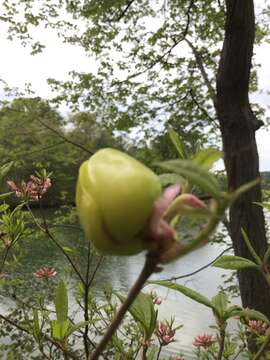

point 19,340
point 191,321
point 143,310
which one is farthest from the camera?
point 191,321

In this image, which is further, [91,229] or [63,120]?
[63,120]

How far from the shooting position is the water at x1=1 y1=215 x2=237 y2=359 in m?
5.16

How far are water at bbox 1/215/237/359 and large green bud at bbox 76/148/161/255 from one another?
3219mm

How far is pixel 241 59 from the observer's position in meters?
2.49

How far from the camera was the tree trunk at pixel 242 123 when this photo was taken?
97.7 inches

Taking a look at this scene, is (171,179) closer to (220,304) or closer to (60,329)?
(60,329)

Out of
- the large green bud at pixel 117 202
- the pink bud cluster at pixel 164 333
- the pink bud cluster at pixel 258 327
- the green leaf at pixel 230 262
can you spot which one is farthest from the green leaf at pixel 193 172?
the pink bud cluster at pixel 258 327

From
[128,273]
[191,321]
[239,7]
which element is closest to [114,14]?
[239,7]

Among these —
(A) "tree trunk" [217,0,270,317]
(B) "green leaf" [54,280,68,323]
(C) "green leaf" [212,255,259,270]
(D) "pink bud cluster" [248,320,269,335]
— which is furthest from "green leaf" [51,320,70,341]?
(A) "tree trunk" [217,0,270,317]

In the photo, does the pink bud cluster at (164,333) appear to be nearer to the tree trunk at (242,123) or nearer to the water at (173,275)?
the tree trunk at (242,123)

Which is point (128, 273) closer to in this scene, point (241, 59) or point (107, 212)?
point (241, 59)

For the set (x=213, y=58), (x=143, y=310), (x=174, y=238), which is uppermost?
(x=213, y=58)

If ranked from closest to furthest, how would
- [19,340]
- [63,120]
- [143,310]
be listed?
[143,310]
[19,340]
[63,120]

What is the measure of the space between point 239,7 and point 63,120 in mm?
2562
